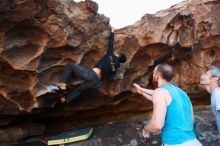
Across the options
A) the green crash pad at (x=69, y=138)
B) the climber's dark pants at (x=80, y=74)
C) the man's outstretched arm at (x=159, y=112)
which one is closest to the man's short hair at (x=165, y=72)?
the man's outstretched arm at (x=159, y=112)

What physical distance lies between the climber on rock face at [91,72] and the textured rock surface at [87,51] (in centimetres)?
43

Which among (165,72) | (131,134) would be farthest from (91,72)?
(131,134)

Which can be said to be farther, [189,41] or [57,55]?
[189,41]

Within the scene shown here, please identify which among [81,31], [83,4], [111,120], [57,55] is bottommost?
[111,120]

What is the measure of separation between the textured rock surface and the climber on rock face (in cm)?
43

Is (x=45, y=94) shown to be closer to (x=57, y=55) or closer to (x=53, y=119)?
(x=57, y=55)

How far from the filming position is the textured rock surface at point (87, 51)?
582cm

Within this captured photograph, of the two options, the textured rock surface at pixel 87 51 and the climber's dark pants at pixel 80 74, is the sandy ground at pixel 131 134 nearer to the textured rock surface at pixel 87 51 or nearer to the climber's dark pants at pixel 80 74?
the textured rock surface at pixel 87 51

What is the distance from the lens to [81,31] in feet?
21.1

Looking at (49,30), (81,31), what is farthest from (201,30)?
(49,30)

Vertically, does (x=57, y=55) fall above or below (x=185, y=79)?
above

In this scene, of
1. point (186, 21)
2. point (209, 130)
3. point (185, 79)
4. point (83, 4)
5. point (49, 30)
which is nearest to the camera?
point (49, 30)

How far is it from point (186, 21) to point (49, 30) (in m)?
3.25

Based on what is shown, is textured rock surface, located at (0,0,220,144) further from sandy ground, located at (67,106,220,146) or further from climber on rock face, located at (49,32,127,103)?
sandy ground, located at (67,106,220,146)
